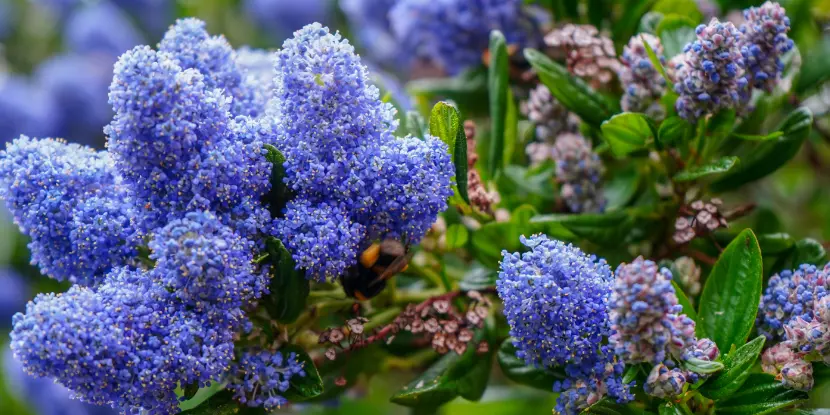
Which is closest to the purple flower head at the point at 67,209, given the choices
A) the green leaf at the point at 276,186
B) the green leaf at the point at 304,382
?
the green leaf at the point at 276,186

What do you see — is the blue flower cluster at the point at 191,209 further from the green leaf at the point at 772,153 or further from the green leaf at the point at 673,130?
the green leaf at the point at 772,153

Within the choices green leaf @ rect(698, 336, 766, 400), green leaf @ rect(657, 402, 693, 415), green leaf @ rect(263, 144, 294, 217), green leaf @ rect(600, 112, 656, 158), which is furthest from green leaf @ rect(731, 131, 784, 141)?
green leaf @ rect(263, 144, 294, 217)

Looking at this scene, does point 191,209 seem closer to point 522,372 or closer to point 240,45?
point 522,372

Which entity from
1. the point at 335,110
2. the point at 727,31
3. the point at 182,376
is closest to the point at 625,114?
the point at 727,31

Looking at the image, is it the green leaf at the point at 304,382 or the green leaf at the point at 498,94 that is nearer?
the green leaf at the point at 304,382

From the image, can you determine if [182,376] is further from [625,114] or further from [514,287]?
[625,114]

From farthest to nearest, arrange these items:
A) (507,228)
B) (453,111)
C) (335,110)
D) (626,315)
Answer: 1. (507,228)
2. (453,111)
3. (335,110)
4. (626,315)

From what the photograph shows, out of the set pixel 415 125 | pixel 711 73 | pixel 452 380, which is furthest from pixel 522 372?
pixel 711 73
